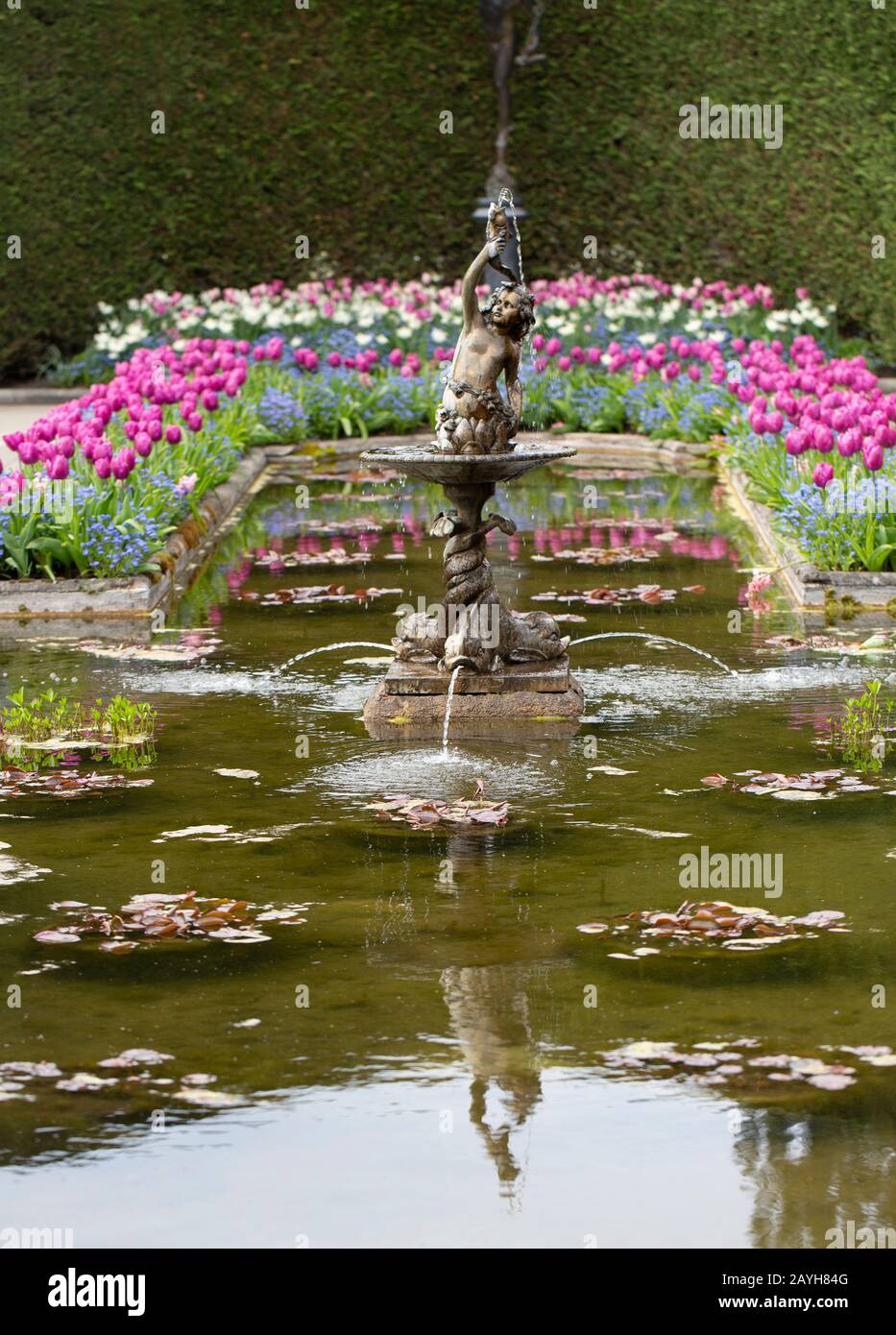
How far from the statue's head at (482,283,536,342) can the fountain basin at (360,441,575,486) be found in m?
0.50

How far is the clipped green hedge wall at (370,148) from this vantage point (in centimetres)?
2061

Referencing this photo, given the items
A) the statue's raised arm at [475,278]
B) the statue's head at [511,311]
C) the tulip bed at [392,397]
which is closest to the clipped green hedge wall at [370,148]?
the tulip bed at [392,397]

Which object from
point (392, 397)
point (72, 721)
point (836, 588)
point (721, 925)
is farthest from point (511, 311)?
point (392, 397)

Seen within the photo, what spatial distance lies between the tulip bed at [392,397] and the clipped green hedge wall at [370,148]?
0.77 metres

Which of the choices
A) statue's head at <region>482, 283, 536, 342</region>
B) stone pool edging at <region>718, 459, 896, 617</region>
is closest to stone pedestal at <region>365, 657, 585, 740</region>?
statue's head at <region>482, 283, 536, 342</region>

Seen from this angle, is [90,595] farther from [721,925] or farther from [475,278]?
[721,925]

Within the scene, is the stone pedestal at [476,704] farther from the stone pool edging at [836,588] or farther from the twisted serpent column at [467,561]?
the stone pool edging at [836,588]

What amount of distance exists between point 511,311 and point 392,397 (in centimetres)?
926

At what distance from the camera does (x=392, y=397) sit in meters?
17.4

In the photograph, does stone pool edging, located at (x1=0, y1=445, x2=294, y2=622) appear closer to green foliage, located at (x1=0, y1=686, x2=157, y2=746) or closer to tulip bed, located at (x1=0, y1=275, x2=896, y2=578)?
tulip bed, located at (x1=0, y1=275, x2=896, y2=578)

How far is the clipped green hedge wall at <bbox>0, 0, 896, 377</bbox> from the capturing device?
811 inches

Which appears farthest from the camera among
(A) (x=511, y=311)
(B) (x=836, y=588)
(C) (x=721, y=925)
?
(B) (x=836, y=588)

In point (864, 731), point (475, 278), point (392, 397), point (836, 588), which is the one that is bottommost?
point (864, 731)

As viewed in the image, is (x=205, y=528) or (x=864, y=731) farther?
(x=205, y=528)
